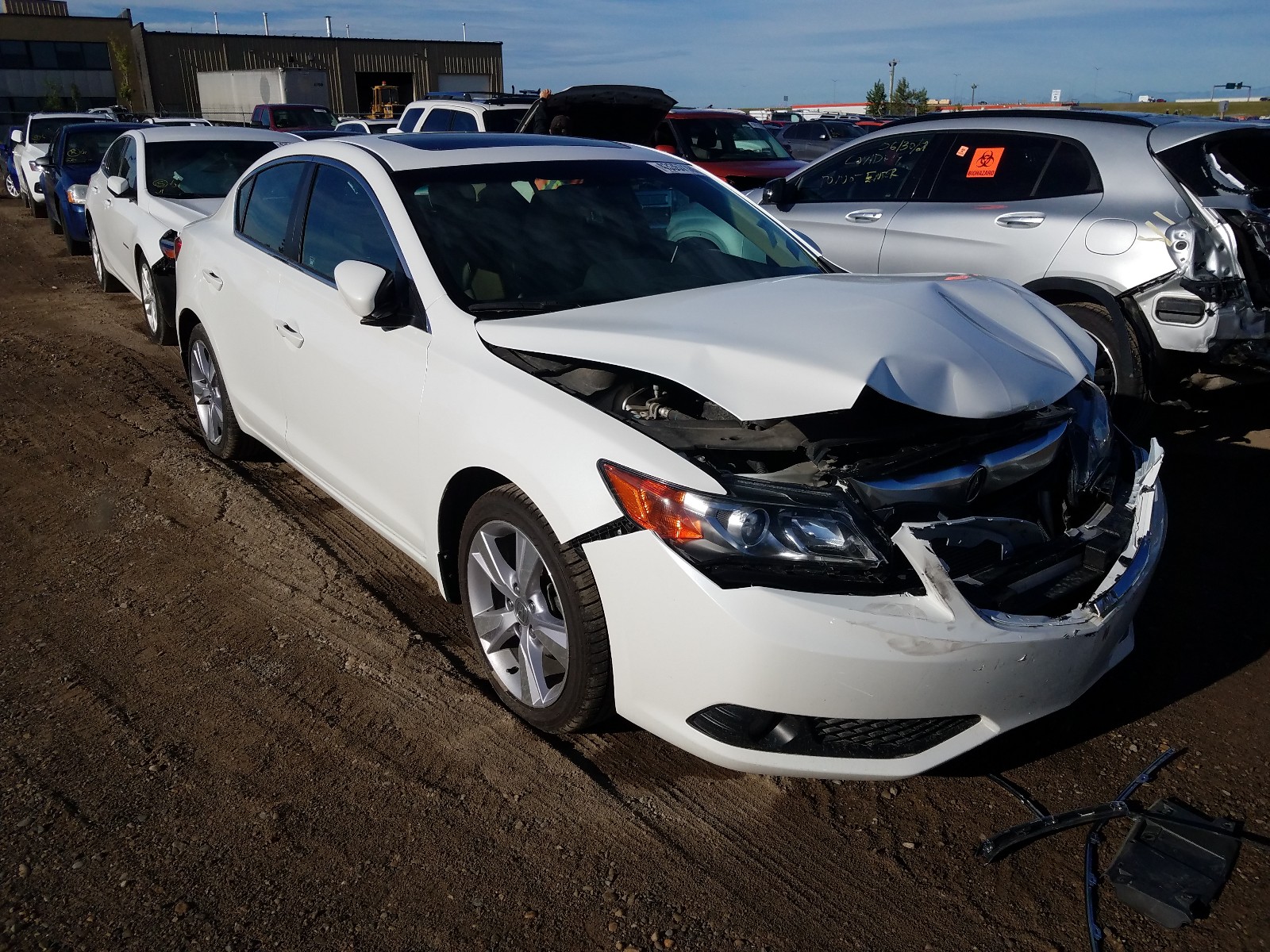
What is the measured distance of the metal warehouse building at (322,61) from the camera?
169 feet

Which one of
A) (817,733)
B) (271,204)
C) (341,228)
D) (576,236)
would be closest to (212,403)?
(271,204)

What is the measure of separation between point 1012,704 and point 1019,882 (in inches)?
17.7

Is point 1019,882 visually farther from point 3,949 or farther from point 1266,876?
point 3,949

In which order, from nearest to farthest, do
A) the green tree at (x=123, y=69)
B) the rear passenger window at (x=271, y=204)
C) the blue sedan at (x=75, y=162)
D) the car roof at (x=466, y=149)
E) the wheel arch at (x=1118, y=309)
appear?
1. the car roof at (x=466, y=149)
2. the rear passenger window at (x=271, y=204)
3. the wheel arch at (x=1118, y=309)
4. the blue sedan at (x=75, y=162)
5. the green tree at (x=123, y=69)

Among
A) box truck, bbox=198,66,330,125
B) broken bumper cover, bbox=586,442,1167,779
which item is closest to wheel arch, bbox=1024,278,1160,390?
broken bumper cover, bbox=586,442,1167,779

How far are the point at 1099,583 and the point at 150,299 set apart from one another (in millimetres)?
7677

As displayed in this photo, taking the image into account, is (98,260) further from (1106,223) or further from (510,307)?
(1106,223)

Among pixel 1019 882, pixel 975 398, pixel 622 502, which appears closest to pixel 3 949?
pixel 622 502

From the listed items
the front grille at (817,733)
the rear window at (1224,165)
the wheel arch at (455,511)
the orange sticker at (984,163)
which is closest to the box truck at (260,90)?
the orange sticker at (984,163)

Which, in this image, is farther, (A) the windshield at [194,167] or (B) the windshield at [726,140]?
(B) the windshield at [726,140]

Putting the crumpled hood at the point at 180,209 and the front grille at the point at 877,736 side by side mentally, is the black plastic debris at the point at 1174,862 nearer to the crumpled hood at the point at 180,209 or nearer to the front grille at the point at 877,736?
the front grille at the point at 877,736

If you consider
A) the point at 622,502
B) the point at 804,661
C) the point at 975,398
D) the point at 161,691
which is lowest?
the point at 161,691

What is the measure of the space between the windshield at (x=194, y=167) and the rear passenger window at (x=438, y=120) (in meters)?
4.40

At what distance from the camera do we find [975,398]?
2.71 m
